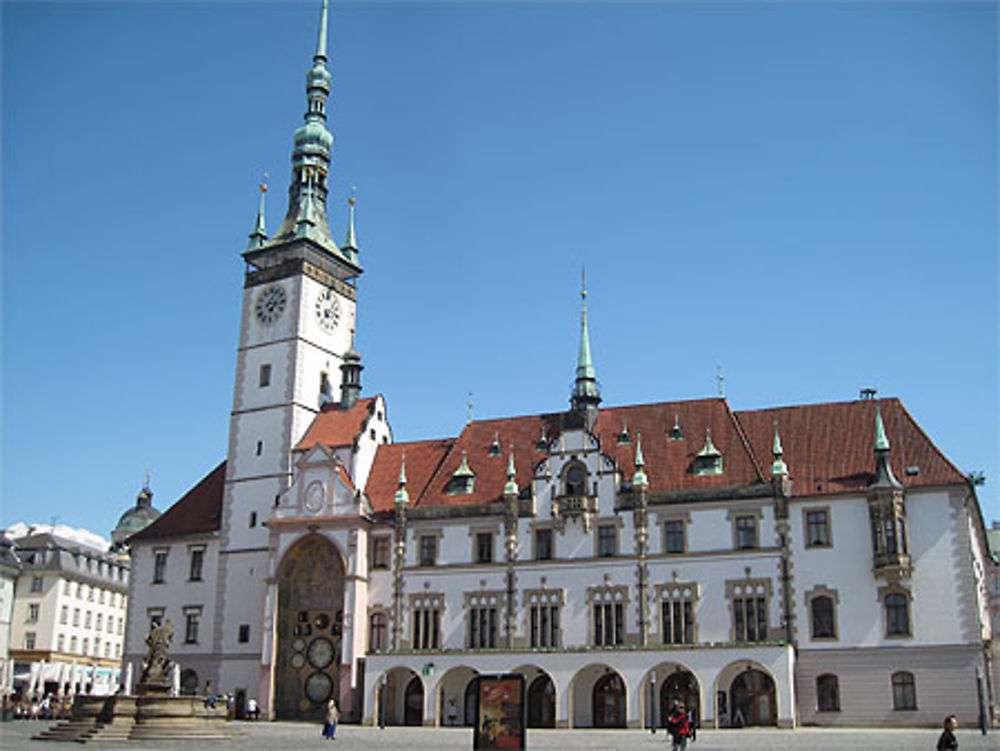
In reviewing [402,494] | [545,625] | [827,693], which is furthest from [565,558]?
[827,693]

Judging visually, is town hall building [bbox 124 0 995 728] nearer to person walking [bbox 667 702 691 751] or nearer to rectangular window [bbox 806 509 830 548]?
rectangular window [bbox 806 509 830 548]

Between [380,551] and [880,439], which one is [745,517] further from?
[380,551]

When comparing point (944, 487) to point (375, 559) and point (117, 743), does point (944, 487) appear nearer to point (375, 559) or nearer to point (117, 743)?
point (375, 559)

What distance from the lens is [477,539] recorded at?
51.6 m

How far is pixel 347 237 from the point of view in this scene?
215ft

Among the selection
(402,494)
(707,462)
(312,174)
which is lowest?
(402,494)

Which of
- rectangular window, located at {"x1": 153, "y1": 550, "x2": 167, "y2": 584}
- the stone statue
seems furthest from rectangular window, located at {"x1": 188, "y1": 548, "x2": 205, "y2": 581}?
the stone statue

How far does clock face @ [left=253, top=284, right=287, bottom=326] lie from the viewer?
60.7m

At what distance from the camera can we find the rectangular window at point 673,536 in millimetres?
48000

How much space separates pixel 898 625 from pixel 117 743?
96.6ft

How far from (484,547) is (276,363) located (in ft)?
53.5

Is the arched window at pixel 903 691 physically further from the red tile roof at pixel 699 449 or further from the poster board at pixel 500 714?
the poster board at pixel 500 714

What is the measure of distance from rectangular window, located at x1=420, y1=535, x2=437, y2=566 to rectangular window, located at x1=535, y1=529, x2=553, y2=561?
16.6 feet

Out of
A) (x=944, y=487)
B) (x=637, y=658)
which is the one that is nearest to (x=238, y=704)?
(x=637, y=658)
